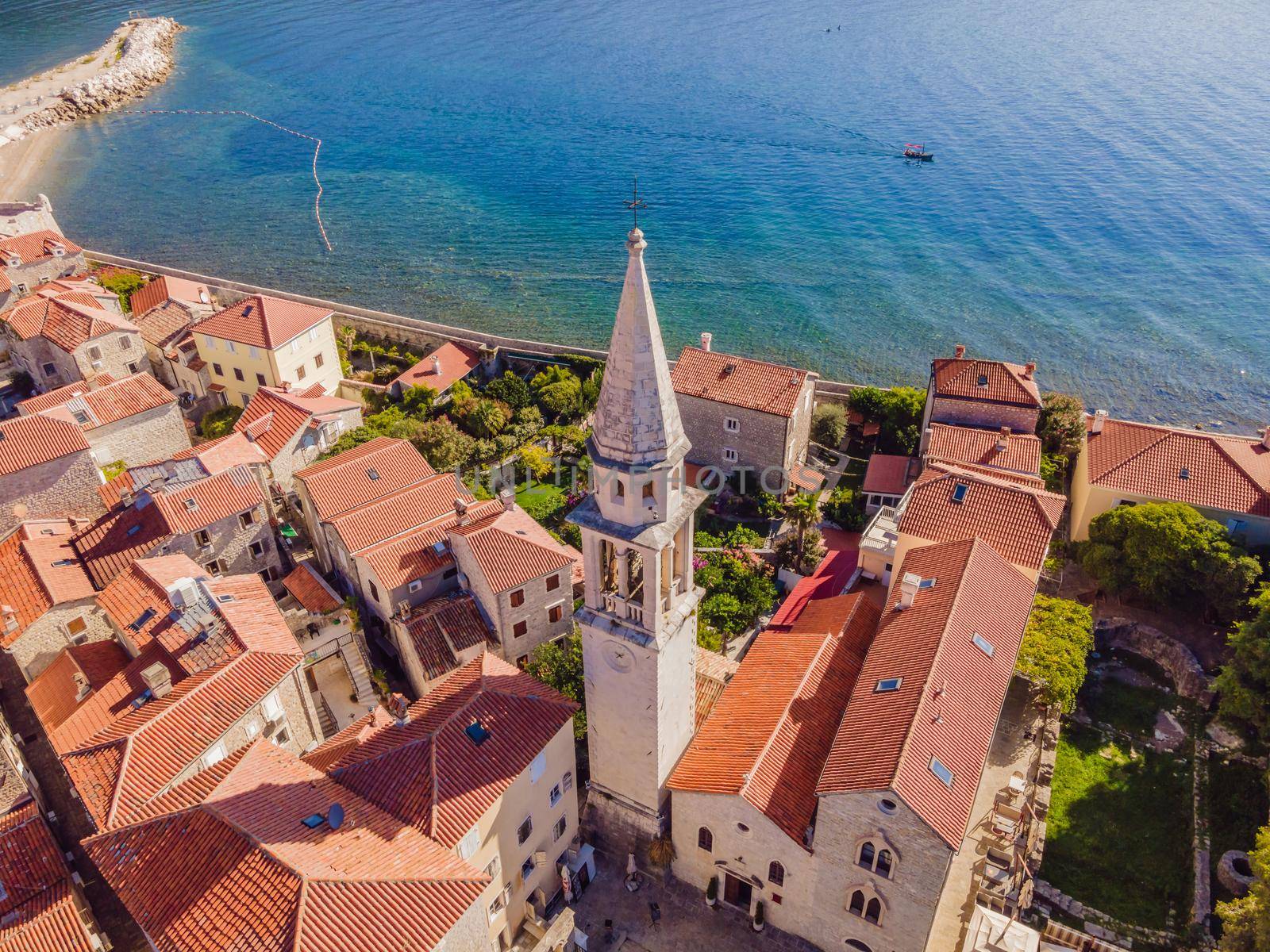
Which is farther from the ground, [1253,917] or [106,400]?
[106,400]

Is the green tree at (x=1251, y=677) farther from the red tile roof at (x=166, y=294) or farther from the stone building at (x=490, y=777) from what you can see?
the red tile roof at (x=166, y=294)

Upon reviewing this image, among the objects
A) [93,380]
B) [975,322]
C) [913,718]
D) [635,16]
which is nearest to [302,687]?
[913,718]

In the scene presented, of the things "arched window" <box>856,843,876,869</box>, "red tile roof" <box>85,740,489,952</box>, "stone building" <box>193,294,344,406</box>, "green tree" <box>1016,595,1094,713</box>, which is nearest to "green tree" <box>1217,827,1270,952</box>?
"green tree" <box>1016,595,1094,713</box>

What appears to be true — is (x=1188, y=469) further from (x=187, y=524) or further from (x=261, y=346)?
(x=261, y=346)

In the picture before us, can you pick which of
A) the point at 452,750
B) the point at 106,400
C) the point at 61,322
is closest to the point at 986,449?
the point at 452,750

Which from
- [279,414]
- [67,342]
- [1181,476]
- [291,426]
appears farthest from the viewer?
[67,342]

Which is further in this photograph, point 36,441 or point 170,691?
point 36,441

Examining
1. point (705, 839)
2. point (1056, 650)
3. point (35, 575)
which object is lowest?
point (705, 839)

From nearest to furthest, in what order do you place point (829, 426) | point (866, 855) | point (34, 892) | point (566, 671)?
1. point (866, 855)
2. point (34, 892)
3. point (566, 671)
4. point (829, 426)
